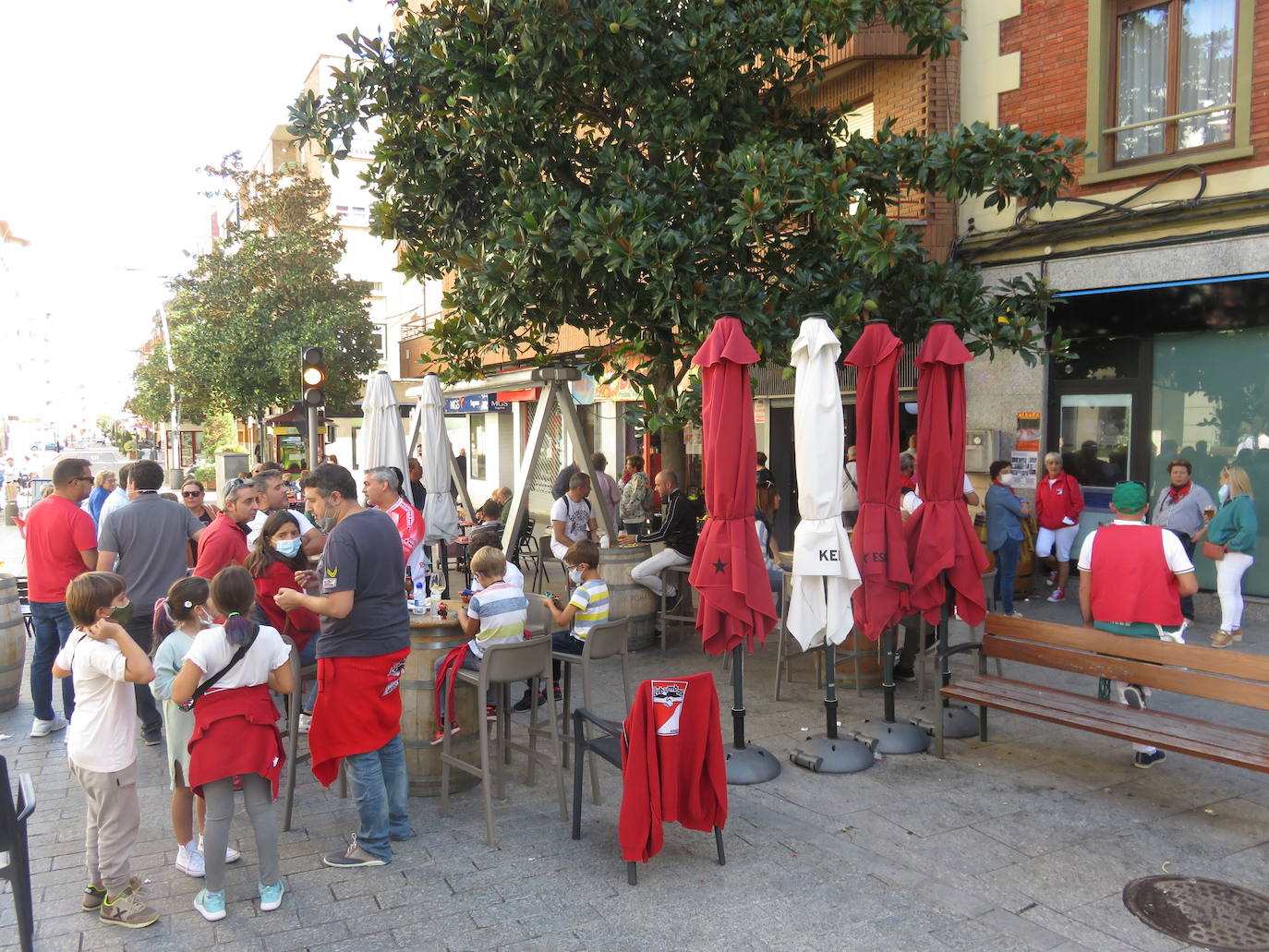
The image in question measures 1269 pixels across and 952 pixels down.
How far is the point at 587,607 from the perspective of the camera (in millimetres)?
6004

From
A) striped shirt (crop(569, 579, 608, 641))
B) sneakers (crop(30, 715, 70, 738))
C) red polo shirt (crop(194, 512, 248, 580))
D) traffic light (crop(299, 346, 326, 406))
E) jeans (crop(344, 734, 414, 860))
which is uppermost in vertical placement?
traffic light (crop(299, 346, 326, 406))

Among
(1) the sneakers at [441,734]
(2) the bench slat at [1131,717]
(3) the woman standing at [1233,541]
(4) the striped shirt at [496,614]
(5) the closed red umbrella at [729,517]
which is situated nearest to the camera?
(2) the bench slat at [1131,717]

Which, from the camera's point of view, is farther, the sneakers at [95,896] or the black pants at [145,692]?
the black pants at [145,692]

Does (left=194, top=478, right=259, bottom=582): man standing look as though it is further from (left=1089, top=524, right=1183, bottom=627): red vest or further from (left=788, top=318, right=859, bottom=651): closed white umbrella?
(left=1089, top=524, right=1183, bottom=627): red vest

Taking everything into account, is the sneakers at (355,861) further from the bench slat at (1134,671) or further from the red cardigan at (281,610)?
the bench slat at (1134,671)

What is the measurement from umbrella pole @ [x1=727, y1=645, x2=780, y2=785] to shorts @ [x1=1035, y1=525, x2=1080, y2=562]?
642cm

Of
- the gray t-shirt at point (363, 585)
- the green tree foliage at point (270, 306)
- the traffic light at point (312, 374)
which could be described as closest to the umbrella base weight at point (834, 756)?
the gray t-shirt at point (363, 585)

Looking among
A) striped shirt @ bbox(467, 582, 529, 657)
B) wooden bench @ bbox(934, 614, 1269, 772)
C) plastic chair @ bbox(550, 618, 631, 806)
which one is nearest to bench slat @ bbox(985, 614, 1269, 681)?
wooden bench @ bbox(934, 614, 1269, 772)

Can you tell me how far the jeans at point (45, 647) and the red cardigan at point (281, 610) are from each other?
2.06 m

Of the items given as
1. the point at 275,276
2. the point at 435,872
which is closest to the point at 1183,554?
the point at 435,872

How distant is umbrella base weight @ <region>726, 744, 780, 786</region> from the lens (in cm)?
569

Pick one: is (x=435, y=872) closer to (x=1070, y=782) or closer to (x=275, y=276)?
(x=1070, y=782)

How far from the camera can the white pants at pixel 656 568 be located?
8.98 metres

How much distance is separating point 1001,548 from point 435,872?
751 cm
